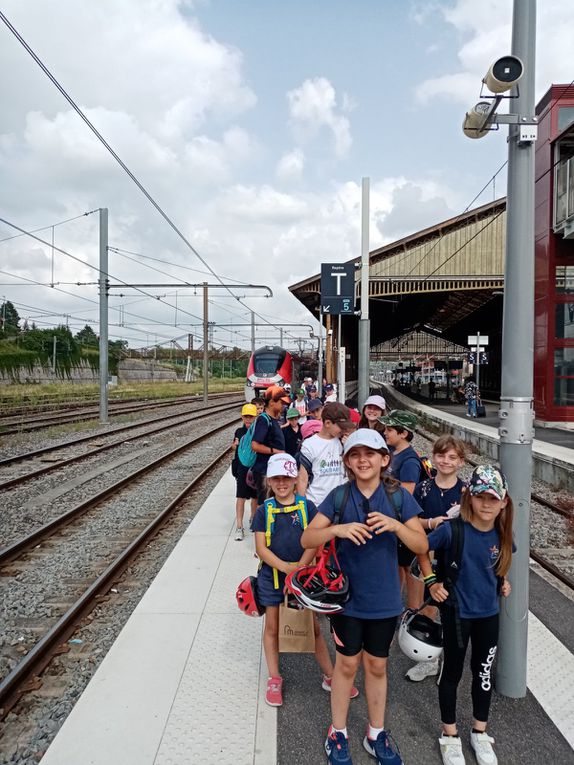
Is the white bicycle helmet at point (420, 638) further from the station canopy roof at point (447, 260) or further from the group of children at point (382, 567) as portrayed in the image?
the station canopy roof at point (447, 260)

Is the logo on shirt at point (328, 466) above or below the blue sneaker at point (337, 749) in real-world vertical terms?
above

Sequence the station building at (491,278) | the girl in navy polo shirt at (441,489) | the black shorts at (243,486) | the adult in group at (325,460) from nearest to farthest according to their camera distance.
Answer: the girl in navy polo shirt at (441,489), the adult in group at (325,460), the black shorts at (243,486), the station building at (491,278)

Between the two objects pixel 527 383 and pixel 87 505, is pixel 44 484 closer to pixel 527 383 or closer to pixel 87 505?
pixel 87 505

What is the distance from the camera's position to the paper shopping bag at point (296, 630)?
10.9 feet

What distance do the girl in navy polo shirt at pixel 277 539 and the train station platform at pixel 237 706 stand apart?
30 centimetres

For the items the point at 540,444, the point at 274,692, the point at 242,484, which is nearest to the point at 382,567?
the point at 274,692

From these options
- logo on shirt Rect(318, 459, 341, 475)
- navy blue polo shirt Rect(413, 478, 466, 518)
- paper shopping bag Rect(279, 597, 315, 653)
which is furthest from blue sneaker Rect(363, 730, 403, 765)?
logo on shirt Rect(318, 459, 341, 475)

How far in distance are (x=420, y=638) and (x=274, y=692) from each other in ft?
3.31

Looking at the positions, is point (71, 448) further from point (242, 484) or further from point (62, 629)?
point (62, 629)

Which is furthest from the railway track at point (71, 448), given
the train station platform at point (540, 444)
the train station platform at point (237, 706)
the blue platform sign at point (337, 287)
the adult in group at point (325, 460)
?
the train station platform at point (540, 444)

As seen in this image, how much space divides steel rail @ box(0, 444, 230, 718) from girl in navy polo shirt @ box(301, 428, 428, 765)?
2306 mm

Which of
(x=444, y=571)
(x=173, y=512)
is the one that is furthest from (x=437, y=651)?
(x=173, y=512)

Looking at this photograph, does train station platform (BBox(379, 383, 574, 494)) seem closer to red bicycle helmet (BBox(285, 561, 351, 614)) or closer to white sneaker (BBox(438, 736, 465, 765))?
white sneaker (BBox(438, 736, 465, 765))

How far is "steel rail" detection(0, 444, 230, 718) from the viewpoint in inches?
147
